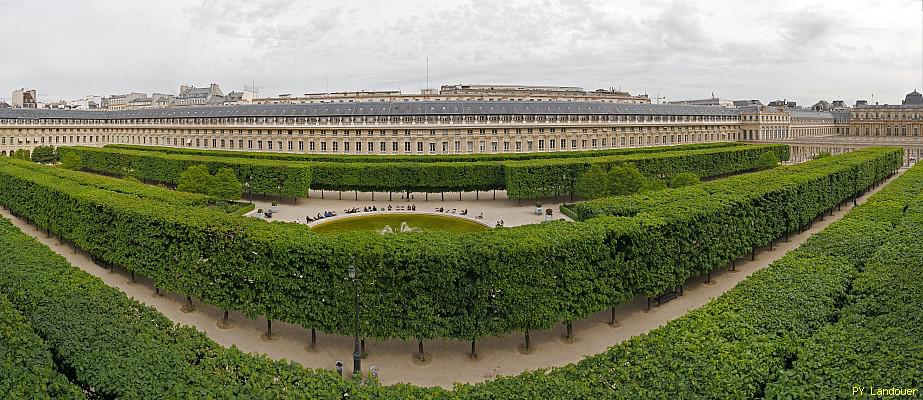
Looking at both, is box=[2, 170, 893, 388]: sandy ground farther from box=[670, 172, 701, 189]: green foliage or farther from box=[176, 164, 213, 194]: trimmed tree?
box=[176, 164, 213, 194]: trimmed tree

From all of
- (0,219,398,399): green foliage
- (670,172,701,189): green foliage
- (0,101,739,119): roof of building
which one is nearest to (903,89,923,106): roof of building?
(0,101,739,119): roof of building

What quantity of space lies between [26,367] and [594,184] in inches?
1747

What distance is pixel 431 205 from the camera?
5506cm

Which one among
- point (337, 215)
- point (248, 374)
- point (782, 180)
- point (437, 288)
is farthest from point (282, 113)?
point (248, 374)

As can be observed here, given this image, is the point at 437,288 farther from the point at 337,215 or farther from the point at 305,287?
the point at 337,215

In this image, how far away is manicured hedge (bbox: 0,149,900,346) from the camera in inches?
825

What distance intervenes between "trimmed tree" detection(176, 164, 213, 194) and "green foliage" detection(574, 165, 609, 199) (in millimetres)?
31895

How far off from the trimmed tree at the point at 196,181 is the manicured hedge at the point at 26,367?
38.6 metres

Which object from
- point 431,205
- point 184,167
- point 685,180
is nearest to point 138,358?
point 431,205

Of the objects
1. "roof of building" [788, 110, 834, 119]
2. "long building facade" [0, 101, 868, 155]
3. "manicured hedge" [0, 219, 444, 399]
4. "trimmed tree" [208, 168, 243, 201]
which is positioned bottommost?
"manicured hedge" [0, 219, 444, 399]

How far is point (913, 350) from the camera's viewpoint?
13812 millimetres

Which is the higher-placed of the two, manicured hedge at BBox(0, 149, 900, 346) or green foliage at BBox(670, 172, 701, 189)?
green foliage at BBox(670, 172, 701, 189)

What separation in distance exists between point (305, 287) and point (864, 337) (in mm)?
16530

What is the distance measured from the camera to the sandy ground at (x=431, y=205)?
49531 millimetres
